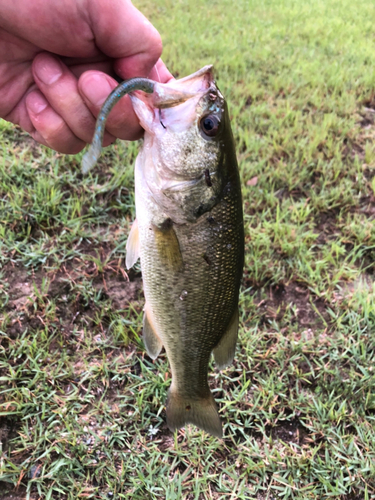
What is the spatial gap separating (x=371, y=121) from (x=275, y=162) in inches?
59.4

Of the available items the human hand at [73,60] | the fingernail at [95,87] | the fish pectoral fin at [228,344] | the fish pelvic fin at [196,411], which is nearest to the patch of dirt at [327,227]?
the fish pectoral fin at [228,344]

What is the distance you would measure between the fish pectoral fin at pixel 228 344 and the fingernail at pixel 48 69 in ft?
4.07

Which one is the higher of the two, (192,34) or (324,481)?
(192,34)

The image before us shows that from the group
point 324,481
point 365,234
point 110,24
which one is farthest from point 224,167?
point 365,234

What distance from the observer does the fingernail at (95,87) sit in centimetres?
146

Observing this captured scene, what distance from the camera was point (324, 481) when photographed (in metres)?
2.00

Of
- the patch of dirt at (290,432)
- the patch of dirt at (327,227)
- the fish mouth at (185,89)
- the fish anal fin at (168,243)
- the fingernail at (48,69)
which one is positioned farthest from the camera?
the patch of dirt at (327,227)

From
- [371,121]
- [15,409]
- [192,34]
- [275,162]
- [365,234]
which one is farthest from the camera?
[192,34]

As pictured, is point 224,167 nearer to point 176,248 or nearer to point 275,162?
point 176,248

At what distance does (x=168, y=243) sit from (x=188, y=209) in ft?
0.49

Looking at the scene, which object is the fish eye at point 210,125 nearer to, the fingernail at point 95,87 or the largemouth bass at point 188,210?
the largemouth bass at point 188,210

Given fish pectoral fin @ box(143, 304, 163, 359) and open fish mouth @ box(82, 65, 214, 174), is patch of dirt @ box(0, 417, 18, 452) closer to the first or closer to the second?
fish pectoral fin @ box(143, 304, 163, 359)

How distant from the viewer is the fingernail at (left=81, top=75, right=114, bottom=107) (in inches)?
57.5

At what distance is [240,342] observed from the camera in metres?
2.47
